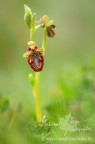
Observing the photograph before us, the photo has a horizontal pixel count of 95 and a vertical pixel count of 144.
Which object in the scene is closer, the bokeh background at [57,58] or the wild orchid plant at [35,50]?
the wild orchid plant at [35,50]

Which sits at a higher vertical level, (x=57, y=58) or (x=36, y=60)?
(x=57, y=58)

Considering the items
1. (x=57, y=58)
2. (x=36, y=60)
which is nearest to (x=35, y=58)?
(x=36, y=60)

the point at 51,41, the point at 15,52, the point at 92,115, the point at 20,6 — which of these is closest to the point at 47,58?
the point at 15,52

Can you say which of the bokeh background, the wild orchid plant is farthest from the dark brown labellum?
the bokeh background

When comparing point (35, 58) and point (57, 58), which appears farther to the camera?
point (57, 58)

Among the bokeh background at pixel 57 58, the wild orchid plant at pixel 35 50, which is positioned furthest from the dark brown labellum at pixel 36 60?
the bokeh background at pixel 57 58

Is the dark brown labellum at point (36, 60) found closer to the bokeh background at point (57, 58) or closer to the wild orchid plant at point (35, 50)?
the wild orchid plant at point (35, 50)

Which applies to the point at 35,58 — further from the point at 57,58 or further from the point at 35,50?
the point at 57,58

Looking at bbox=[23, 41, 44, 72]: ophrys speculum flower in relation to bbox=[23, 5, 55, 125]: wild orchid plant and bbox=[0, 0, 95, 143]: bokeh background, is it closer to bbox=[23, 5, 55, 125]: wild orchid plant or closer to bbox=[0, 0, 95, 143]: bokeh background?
bbox=[23, 5, 55, 125]: wild orchid plant
